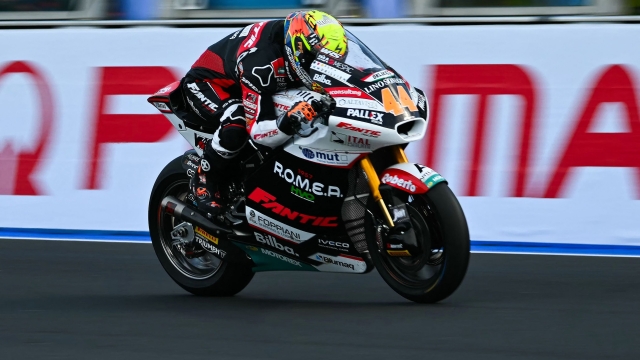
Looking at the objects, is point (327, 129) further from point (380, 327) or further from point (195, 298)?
point (195, 298)

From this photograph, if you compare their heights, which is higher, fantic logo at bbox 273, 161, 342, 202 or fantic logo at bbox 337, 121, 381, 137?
fantic logo at bbox 337, 121, 381, 137

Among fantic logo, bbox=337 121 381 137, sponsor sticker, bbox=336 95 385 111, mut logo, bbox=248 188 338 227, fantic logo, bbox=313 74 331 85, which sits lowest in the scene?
mut logo, bbox=248 188 338 227

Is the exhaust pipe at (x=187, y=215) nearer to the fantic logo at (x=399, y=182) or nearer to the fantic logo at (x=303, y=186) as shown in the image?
the fantic logo at (x=303, y=186)

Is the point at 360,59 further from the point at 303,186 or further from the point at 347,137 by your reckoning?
the point at 303,186

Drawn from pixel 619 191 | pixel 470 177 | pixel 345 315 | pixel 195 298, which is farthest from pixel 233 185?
pixel 619 191

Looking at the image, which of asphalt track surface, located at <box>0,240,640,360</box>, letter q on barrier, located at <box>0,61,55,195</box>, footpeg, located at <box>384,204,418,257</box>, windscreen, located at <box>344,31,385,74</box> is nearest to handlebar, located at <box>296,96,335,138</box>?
windscreen, located at <box>344,31,385,74</box>

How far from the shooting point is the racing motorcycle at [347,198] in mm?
5320

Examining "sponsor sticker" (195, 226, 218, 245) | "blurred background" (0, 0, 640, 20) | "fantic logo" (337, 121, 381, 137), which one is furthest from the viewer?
"blurred background" (0, 0, 640, 20)

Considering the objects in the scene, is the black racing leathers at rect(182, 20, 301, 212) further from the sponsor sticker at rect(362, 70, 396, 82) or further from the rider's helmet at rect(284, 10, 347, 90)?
the sponsor sticker at rect(362, 70, 396, 82)

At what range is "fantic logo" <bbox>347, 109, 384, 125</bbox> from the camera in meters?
5.30

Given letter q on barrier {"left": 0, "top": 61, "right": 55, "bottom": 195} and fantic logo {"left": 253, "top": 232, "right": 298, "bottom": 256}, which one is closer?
fantic logo {"left": 253, "top": 232, "right": 298, "bottom": 256}

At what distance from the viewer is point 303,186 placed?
573cm

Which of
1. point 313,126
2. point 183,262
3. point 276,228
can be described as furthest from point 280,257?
point 313,126

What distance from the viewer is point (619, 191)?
7.54 meters
